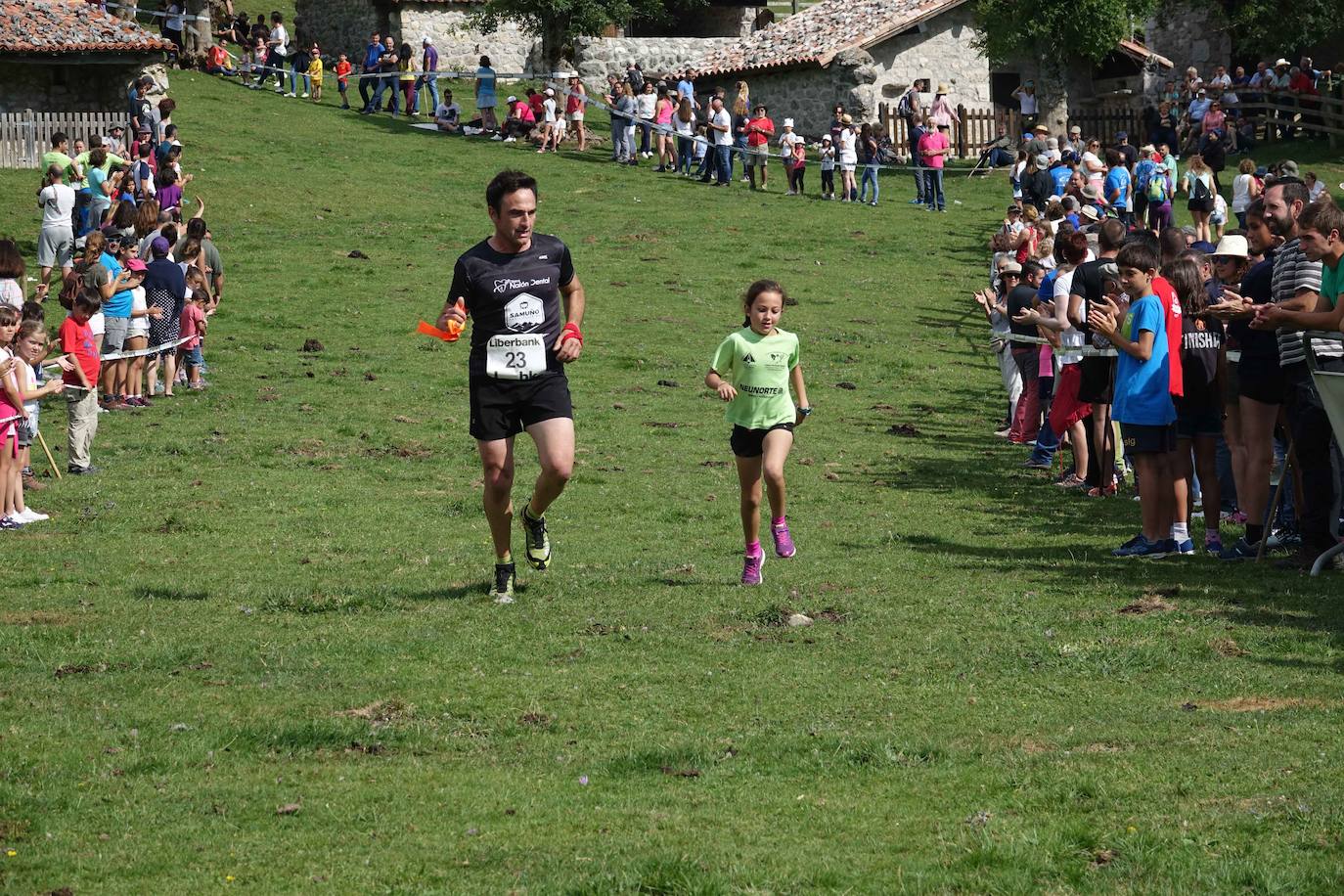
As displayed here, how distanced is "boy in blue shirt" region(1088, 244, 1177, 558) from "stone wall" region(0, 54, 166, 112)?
37704 mm

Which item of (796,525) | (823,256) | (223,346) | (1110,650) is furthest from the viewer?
(823,256)

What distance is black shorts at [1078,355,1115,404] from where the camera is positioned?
15164mm

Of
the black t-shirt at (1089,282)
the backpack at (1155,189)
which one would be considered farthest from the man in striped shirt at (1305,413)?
the backpack at (1155,189)

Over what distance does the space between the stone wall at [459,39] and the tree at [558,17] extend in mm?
7573

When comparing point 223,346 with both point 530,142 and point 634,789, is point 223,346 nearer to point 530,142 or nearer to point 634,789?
point 634,789

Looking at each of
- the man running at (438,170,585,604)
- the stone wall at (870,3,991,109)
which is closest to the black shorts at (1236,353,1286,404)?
the man running at (438,170,585,604)

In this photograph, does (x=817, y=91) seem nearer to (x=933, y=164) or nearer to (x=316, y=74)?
(x=933, y=164)

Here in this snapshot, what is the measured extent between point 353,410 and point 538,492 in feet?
36.5

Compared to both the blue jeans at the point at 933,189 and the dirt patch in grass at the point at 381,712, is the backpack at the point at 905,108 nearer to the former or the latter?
the blue jeans at the point at 933,189

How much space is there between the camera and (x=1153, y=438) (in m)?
12.2

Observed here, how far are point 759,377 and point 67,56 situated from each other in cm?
3726

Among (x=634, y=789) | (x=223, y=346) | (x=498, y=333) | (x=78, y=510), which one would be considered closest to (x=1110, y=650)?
(x=634, y=789)

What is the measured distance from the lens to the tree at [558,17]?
50.8 meters

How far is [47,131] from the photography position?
40.4 m
